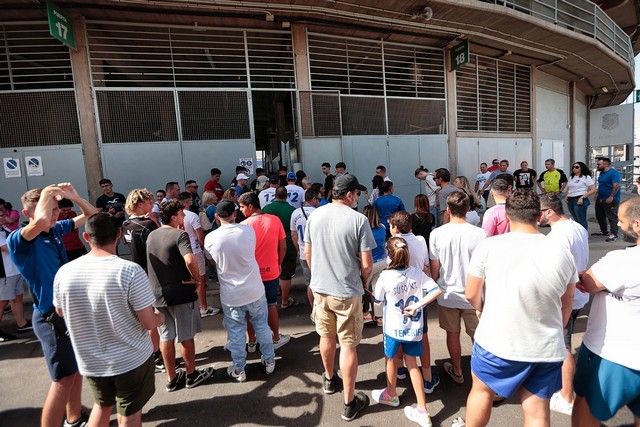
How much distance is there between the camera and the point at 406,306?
287cm

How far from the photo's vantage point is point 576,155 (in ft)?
58.8

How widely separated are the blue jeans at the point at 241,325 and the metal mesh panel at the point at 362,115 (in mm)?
7248

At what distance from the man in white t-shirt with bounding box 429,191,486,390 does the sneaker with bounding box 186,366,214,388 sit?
2312mm

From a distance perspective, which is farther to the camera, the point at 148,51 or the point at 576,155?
the point at 576,155

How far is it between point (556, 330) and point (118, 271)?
102 inches

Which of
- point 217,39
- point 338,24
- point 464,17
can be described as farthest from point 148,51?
point 464,17

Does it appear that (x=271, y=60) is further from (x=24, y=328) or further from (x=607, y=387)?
(x=607, y=387)

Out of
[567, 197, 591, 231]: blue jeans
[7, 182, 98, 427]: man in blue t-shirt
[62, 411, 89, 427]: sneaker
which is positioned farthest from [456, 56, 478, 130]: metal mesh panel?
[62, 411, 89, 427]: sneaker

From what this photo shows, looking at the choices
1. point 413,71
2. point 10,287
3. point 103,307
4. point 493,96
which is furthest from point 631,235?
point 493,96

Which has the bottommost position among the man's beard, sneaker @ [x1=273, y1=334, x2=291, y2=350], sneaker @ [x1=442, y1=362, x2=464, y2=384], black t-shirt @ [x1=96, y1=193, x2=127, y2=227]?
sneaker @ [x1=442, y1=362, x2=464, y2=384]

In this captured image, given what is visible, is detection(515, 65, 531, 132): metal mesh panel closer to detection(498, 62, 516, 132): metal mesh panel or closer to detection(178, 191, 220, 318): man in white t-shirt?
detection(498, 62, 516, 132): metal mesh panel

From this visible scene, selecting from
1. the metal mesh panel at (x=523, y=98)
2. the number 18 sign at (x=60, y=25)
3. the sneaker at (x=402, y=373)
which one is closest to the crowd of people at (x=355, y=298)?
the sneaker at (x=402, y=373)

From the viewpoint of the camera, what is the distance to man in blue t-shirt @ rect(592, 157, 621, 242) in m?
7.99

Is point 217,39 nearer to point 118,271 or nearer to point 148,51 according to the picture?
point 148,51
